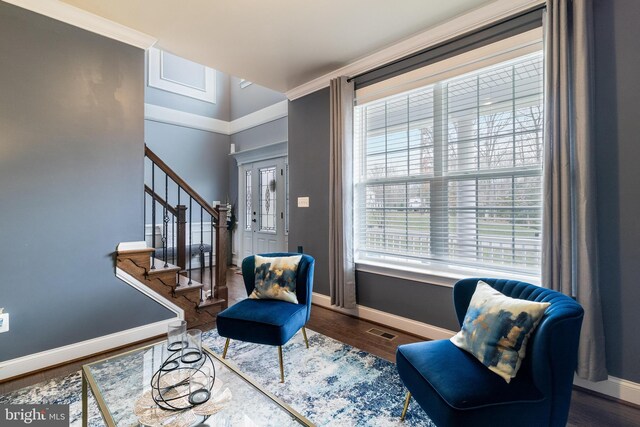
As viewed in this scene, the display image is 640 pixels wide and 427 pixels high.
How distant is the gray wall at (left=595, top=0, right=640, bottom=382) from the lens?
1.82 meters

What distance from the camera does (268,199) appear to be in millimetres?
5609

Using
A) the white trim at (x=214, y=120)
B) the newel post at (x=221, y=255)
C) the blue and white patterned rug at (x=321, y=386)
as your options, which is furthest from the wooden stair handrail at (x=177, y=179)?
the white trim at (x=214, y=120)

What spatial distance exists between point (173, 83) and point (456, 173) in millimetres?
5357

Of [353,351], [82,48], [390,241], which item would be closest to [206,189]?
[82,48]

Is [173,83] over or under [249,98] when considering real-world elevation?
over

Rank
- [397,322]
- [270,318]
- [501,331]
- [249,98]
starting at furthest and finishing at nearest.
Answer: [249,98] → [397,322] → [270,318] → [501,331]

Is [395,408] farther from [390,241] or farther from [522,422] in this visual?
[390,241]

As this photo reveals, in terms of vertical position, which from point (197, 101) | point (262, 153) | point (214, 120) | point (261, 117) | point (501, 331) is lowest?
point (501, 331)

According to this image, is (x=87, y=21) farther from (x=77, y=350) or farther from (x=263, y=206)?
(x=263, y=206)

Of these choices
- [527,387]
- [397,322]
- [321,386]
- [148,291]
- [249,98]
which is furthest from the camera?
[249,98]

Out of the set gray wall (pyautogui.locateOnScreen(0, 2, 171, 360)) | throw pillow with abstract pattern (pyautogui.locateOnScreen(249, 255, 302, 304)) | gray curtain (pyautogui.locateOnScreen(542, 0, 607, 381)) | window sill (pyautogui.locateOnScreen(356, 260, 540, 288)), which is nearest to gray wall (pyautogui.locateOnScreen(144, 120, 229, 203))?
gray wall (pyautogui.locateOnScreen(0, 2, 171, 360))

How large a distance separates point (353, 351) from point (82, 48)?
3.32m

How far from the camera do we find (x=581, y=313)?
127 cm

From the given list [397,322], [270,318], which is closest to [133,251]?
[270,318]
